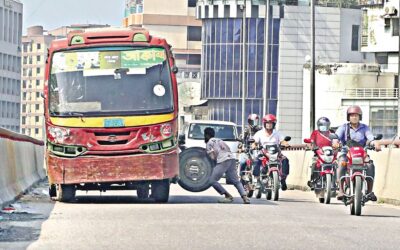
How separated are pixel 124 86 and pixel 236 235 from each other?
8.63 meters

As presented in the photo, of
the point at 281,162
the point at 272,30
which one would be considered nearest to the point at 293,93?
the point at 272,30

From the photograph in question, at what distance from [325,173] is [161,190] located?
288 centimetres

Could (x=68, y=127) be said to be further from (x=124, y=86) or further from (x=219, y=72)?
(x=219, y=72)

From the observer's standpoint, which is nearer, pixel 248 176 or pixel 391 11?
pixel 248 176

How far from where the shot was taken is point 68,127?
22953mm

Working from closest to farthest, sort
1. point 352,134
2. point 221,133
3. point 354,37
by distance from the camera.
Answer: point 352,134 < point 221,133 < point 354,37

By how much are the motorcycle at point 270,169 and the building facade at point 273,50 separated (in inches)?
4275

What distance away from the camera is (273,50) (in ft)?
445

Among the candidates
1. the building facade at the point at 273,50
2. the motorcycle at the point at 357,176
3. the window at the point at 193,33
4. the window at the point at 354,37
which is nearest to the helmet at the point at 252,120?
the motorcycle at the point at 357,176

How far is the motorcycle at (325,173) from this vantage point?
2388cm

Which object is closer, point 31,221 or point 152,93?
point 31,221

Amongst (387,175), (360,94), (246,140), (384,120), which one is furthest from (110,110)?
(360,94)

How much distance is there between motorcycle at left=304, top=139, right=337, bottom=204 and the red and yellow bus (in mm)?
2593

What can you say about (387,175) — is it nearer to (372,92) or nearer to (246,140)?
(246,140)
